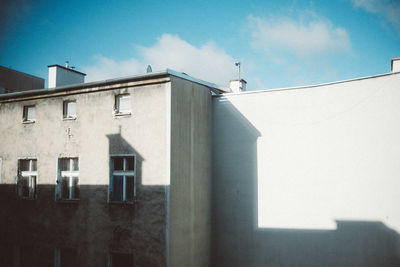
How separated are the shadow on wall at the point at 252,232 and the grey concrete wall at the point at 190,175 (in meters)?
0.51

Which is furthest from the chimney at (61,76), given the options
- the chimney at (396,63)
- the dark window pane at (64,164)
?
the chimney at (396,63)

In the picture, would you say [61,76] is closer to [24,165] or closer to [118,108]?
[24,165]

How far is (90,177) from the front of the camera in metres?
10.6

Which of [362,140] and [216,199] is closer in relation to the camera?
[362,140]

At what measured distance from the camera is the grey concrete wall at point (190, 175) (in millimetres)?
9602

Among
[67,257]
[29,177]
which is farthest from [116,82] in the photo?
[67,257]

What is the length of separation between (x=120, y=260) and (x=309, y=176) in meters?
6.87

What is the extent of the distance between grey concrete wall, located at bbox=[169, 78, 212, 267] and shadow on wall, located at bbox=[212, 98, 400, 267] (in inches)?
20.2

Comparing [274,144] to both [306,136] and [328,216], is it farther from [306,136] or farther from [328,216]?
[328,216]

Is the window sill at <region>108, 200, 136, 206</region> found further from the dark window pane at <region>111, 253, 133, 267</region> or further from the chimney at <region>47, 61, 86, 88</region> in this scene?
the chimney at <region>47, 61, 86, 88</region>

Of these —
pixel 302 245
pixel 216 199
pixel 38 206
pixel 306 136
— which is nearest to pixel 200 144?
pixel 216 199

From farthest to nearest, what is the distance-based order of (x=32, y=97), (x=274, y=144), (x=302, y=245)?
(x=32, y=97)
(x=274, y=144)
(x=302, y=245)

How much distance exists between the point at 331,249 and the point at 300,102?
498 centimetres

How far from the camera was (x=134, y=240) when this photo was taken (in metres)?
9.65
